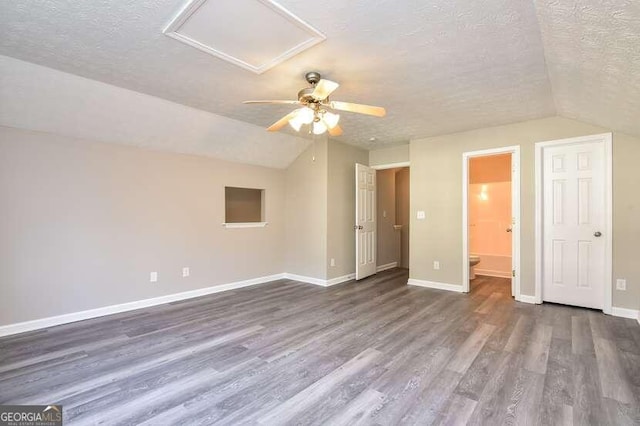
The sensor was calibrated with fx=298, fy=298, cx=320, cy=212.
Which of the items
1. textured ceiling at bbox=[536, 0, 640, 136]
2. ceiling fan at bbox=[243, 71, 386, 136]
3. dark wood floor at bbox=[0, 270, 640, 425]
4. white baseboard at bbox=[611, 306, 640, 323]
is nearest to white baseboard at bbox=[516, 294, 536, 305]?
dark wood floor at bbox=[0, 270, 640, 425]

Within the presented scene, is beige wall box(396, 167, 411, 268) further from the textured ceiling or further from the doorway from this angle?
the textured ceiling

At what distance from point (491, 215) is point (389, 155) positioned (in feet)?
8.07

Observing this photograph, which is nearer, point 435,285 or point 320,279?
point 435,285

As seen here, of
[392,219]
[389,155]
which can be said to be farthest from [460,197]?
[392,219]

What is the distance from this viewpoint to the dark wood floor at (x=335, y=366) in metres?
1.80

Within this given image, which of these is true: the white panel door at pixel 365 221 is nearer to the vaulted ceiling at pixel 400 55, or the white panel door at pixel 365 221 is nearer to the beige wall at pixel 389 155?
the beige wall at pixel 389 155

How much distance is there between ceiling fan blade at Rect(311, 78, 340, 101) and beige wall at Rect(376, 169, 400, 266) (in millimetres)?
4058

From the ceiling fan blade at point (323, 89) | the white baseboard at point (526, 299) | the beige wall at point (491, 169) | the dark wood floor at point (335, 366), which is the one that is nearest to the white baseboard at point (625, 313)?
the dark wood floor at point (335, 366)

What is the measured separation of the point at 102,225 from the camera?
353 cm

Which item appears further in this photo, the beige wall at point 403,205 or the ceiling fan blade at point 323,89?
the beige wall at point 403,205

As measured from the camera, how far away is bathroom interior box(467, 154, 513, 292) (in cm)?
573

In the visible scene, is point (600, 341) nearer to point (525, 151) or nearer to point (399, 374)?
point (399, 374)

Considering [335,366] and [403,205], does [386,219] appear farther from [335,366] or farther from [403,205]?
[335,366]

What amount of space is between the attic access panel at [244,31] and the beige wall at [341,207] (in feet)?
9.20
